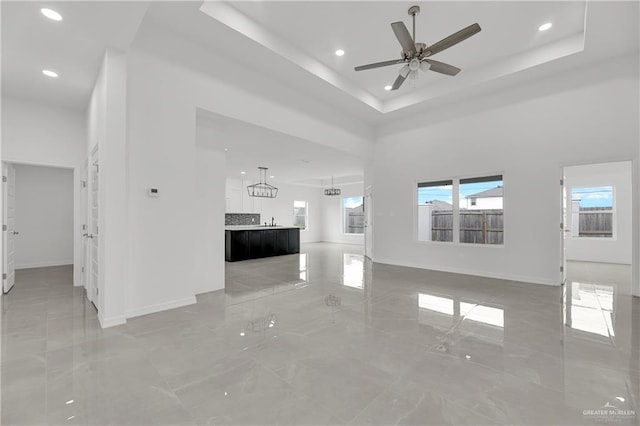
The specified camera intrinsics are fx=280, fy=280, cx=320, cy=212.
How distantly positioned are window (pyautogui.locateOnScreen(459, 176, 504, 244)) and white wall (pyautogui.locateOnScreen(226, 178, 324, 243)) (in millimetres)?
7541

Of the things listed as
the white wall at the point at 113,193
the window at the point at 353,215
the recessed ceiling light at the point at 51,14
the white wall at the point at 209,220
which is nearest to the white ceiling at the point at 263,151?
the white wall at the point at 209,220

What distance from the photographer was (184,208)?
3.71 meters

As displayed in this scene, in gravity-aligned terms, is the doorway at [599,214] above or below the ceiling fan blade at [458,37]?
below

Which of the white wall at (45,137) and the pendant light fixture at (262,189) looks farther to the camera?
the pendant light fixture at (262,189)

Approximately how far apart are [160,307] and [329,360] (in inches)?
93.5

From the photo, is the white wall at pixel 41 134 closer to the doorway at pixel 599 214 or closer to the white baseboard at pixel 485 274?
the white baseboard at pixel 485 274

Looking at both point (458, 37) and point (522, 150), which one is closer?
point (458, 37)

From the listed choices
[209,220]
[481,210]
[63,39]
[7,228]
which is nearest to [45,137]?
[7,228]

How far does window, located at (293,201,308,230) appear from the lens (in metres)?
12.7

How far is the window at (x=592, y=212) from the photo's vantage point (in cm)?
727

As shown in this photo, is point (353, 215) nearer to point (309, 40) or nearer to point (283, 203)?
point (283, 203)

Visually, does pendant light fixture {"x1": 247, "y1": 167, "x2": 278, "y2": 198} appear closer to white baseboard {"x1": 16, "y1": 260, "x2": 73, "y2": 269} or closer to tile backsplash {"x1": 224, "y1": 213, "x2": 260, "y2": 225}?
tile backsplash {"x1": 224, "y1": 213, "x2": 260, "y2": 225}

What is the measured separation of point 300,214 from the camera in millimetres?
12938

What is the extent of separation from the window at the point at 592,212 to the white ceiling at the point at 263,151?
604cm
